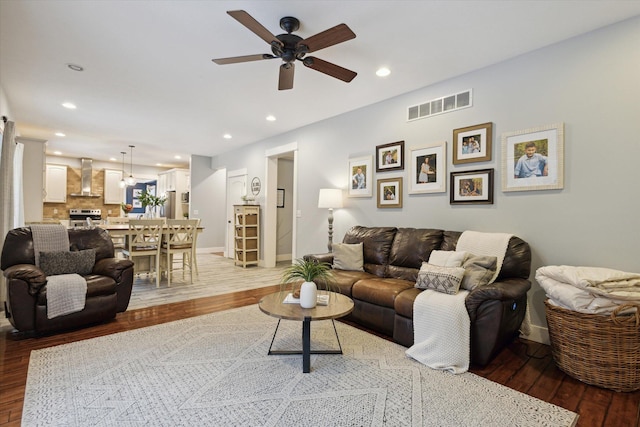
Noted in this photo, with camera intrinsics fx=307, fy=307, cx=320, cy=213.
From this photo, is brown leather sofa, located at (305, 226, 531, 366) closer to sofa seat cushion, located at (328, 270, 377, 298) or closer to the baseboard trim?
sofa seat cushion, located at (328, 270, 377, 298)

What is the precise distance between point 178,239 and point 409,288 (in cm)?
383

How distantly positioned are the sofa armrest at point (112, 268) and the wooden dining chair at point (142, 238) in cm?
124

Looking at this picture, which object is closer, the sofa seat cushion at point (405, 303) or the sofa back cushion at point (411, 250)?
the sofa seat cushion at point (405, 303)

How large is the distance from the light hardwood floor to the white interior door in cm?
310

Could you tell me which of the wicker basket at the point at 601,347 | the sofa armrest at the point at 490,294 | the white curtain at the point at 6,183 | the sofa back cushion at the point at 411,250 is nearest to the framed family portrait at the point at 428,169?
the sofa back cushion at the point at 411,250

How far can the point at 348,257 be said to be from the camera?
12.6ft

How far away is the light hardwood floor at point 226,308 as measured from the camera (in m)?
1.87

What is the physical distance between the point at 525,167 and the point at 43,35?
4.64 meters

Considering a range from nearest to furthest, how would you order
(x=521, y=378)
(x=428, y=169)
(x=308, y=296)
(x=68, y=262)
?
(x=521, y=378)
(x=308, y=296)
(x=68, y=262)
(x=428, y=169)

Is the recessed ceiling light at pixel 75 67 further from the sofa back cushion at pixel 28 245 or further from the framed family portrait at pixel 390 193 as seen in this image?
the framed family portrait at pixel 390 193

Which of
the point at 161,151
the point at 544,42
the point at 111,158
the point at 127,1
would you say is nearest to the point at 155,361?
the point at 127,1

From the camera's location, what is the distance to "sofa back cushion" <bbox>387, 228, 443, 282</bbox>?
11.0ft

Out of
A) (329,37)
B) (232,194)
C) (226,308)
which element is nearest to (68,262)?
(226,308)

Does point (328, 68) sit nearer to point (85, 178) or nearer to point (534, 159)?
point (534, 159)
